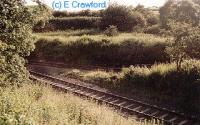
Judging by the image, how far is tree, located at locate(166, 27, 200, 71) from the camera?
18281 millimetres

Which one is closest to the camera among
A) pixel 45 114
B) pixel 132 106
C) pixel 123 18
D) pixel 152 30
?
pixel 45 114

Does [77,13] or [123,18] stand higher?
[77,13]

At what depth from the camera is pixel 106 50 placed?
2789 cm

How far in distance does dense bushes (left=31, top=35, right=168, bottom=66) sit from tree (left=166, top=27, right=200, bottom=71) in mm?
4658

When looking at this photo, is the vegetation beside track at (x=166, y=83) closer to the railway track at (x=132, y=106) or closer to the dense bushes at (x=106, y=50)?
the railway track at (x=132, y=106)

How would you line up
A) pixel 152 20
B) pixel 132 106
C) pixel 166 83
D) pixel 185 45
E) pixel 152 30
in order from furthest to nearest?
pixel 152 20 → pixel 152 30 → pixel 185 45 → pixel 166 83 → pixel 132 106

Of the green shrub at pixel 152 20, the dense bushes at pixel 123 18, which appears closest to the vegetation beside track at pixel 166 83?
the dense bushes at pixel 123 18

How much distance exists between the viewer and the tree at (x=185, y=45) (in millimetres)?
18281

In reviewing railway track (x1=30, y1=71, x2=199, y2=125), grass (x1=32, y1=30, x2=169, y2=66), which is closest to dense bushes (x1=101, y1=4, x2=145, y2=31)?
grass (x1=32, y1=30, x2=169, y2=66)

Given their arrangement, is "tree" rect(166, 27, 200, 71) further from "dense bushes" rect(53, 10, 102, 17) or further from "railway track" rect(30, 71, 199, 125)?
"dense bushes" rect(53, 10, 102, 17)

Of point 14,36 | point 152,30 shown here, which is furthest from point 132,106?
point 152,30

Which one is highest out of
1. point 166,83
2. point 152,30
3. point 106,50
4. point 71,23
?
point 71,23

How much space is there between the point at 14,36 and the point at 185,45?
8.29 m

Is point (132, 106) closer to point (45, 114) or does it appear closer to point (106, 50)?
point (45, 114)
